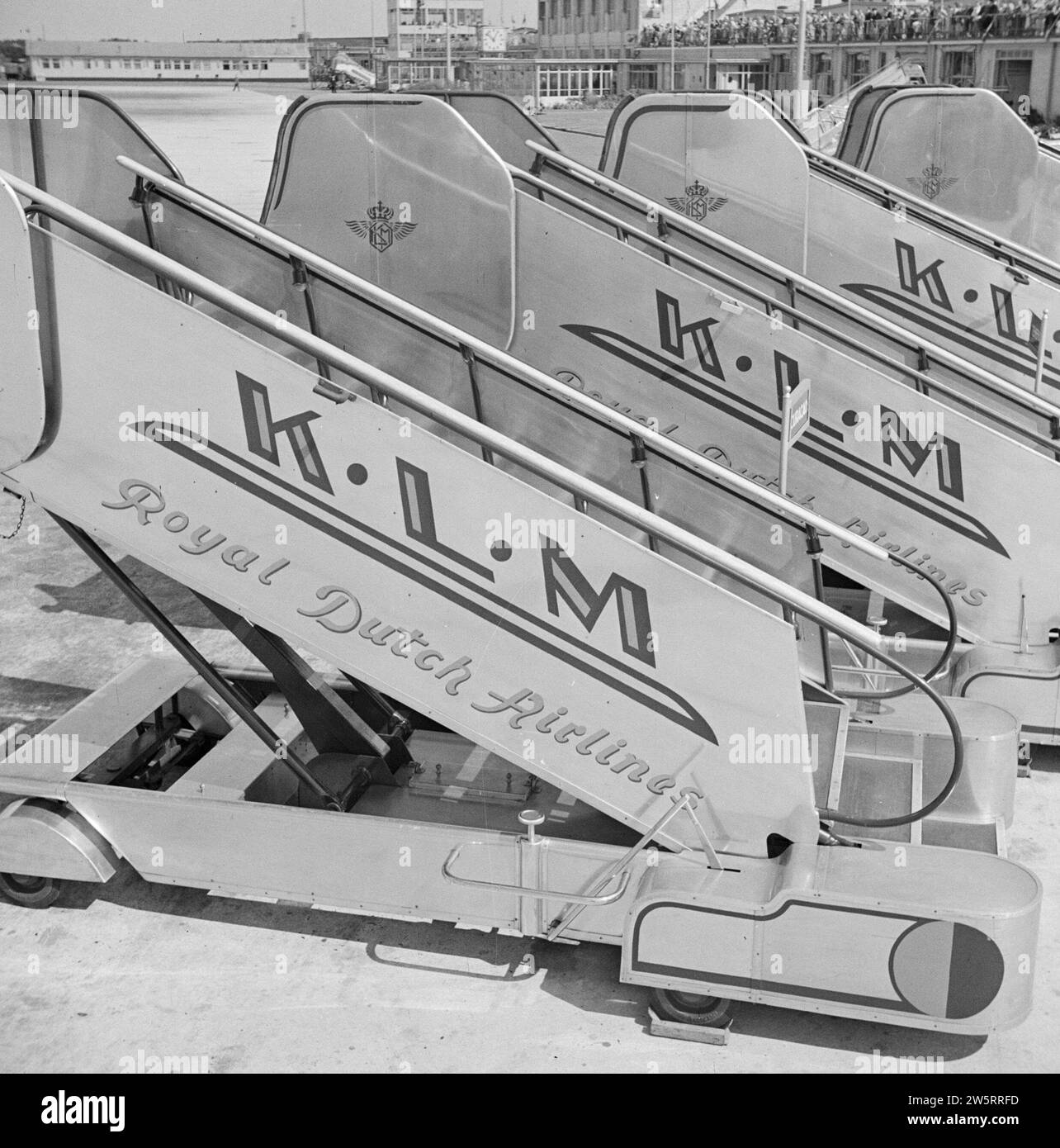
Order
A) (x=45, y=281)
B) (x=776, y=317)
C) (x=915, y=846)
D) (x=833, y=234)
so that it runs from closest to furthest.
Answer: (x=45, y=281), (x=915, y=846), (x=776, y=317), (x=833, y=234)

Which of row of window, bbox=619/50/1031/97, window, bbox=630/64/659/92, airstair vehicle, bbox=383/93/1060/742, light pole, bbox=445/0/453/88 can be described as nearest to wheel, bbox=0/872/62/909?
airstair vehicle, bbox=383/93/1060/742

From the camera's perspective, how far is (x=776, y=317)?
7004 millimetres

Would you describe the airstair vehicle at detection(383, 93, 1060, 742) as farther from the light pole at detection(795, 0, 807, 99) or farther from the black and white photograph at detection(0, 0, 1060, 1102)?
the light pole at detection(795, 0, 807, 99)

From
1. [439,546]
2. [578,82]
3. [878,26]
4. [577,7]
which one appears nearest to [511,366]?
[439,546]

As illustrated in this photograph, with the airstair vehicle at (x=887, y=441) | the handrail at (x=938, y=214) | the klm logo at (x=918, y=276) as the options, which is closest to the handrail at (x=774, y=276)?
the airstair vehicle at (x=887, y=441)

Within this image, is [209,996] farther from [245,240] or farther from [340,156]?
[340,156]

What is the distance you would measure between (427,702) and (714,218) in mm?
4655

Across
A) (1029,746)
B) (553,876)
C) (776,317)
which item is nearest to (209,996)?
(553,876)

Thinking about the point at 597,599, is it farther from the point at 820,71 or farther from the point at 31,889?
the point at 820,71

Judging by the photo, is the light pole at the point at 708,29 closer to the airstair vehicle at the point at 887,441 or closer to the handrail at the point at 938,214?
the handrail at the point at 938,214

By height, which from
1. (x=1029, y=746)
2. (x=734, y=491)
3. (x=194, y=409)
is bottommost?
(x=1029, y=746)

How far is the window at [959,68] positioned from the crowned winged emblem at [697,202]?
12738 millimetres

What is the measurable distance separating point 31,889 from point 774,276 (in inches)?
193

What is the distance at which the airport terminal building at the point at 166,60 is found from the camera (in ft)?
16.9
